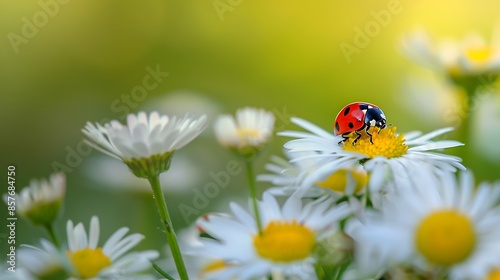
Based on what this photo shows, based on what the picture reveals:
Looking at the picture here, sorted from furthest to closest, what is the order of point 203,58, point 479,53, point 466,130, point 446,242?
point 203,58 < point 479,53 < point 466,130 < point 446,242

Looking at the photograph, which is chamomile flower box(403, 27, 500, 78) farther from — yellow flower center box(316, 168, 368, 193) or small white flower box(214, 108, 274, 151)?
yellow flower center box(316, 168, 368, 193)

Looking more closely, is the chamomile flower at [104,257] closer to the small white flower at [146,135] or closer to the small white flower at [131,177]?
the small white flower at [146,135]

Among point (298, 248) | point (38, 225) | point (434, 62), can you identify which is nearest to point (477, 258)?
point (298, 248)

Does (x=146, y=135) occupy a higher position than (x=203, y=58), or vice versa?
(x=203, y=58)

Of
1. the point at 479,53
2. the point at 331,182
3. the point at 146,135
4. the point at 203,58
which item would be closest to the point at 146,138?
the point at 146,135

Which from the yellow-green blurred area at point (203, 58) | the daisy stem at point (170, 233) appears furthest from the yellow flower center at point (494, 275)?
the yellow-green blurred area at point (203, 58)

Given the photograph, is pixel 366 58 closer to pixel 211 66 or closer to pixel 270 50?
pixel 270 50

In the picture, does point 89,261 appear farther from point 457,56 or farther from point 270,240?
point 457,56
